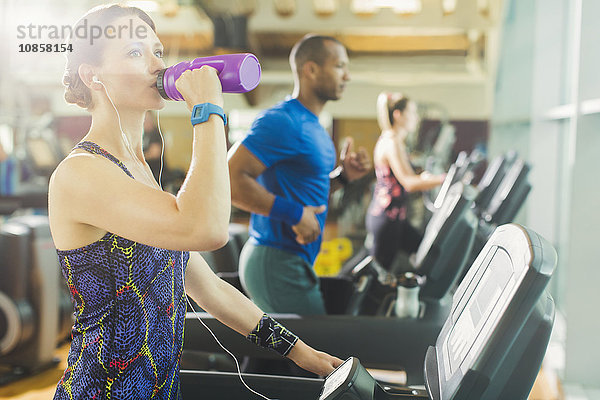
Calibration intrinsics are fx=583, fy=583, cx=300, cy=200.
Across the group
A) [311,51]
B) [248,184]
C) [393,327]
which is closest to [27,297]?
[248,184]

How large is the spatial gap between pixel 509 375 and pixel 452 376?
0.10m

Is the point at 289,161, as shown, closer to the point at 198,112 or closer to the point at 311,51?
the point at 311,51

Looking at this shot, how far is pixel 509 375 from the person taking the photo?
0.67 metres

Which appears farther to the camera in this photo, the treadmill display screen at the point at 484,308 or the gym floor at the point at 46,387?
the gym floor at the point at 46,387

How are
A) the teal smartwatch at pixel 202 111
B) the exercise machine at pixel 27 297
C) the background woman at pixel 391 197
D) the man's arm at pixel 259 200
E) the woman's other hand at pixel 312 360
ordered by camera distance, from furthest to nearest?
the background woman at pixel 391 197
the exercise machine at pixel 27 297
the man's arm at pixel 259 200
the woman's other hand at pixel 312 360
the teal smartwatch at pixel 202 111

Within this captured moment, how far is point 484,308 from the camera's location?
0.75 m

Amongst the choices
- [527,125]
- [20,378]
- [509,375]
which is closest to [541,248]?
[509,375]

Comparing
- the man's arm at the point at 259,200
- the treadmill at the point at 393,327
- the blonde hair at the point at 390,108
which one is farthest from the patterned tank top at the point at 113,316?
the blonde hair at the point at 390,108

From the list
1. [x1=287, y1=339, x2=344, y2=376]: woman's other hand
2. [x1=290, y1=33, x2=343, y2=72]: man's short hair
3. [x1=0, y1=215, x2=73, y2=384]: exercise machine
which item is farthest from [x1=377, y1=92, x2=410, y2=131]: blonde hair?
[x1=287, y1=339, x2=344, y2=376]: woman's other hand

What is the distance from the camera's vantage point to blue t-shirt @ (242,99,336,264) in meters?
1.77

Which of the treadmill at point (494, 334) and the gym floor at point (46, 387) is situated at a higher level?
the treadmill at point (494, 334)

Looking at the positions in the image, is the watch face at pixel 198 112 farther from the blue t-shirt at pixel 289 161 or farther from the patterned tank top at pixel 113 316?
the blue t-shirt at pixel 289 161

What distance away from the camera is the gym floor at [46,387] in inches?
93.0

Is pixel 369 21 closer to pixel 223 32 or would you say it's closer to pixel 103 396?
pixel 223 32
